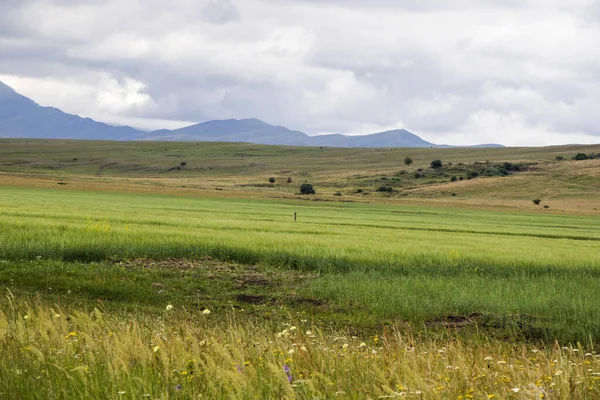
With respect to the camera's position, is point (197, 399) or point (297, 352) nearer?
point (197, 399)

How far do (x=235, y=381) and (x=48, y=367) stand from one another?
2815mm

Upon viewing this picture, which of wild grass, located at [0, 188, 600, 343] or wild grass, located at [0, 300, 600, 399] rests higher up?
wild grass, located at [0, 300, 600, 399]

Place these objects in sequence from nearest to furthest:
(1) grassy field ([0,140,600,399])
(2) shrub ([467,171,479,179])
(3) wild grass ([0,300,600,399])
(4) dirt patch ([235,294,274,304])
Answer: (3) wild grass ([0,300,600,399]) → (1) grassy field ([0,140,600,399]) → (4) dirt patch ([235,294,274,304]) → (2) shrub ([467,171,479,179])

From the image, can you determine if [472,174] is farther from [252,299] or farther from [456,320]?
[252,299]

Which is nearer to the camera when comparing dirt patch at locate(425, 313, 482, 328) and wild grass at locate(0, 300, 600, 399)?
wild grass at locate(0, 300, 600, 399)

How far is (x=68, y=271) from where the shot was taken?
63.2ft

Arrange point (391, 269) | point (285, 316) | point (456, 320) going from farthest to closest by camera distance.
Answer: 1. point (391, 269)
2. point (456, 320)
3. point (285, 316)

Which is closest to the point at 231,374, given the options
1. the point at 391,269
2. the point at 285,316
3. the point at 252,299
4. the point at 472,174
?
the point at 285,316

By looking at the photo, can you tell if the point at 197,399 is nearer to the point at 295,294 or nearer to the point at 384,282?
the point at 295,294

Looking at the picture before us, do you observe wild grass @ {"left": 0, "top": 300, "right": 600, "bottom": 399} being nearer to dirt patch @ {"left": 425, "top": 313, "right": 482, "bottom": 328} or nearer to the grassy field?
the grassy field

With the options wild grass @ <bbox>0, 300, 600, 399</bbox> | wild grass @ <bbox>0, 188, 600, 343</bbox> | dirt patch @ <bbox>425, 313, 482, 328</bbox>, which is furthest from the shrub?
wild grass @ <bbox>0, 300, 600, 399</bbox>

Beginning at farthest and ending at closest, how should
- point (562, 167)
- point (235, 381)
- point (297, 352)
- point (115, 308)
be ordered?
1. point (562, 167)
2. point (115, 308)
3. point (297, 352)
4. point (235, 381)

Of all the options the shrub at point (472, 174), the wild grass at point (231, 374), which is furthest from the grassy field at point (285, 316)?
the shrub at point (472, 174)

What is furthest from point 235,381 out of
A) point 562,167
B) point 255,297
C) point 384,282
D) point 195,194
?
point 562,167
